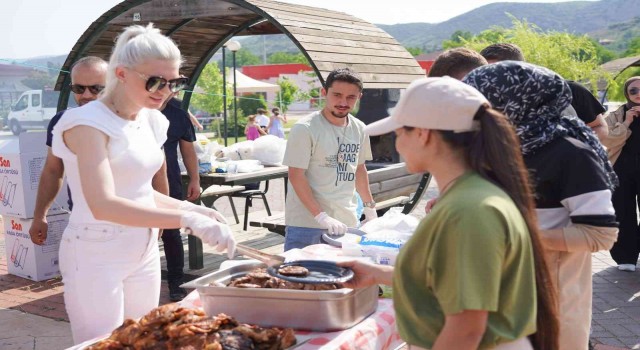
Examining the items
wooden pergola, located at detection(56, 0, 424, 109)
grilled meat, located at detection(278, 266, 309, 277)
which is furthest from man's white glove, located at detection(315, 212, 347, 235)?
wooden pergola, located at detection(56, 0, 424, 109)

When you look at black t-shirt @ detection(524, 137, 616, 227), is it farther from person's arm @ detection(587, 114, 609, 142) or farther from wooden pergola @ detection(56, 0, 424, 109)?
wooden pergola @ detection(56, 0, 424, 109)

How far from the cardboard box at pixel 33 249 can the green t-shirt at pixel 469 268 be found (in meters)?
5.12

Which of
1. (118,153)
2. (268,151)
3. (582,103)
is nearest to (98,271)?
(118,153)

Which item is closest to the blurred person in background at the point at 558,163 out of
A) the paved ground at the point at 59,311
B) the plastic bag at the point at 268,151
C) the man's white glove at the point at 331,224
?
the man's white glove at the point at 331,224

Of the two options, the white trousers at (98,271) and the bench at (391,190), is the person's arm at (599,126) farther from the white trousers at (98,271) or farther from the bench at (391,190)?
the white trousers at (98,271)

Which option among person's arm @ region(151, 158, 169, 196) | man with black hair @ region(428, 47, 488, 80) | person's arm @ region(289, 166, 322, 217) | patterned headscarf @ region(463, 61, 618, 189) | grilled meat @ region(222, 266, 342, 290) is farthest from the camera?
person's arm @ region(289, 166, 322, 217)

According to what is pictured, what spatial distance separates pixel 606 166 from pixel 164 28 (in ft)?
21.1

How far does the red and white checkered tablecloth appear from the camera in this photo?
6.97 feet

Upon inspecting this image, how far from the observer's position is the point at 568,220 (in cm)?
223

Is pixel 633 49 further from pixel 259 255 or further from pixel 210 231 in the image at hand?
pixel 210 231

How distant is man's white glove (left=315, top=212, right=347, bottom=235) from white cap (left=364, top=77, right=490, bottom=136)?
194 centimetres

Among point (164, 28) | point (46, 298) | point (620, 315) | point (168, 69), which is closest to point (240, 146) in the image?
point (164, 28)

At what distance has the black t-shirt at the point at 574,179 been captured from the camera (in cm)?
215

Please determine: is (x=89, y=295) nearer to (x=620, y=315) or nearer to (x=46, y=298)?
(x=46, y=298)
